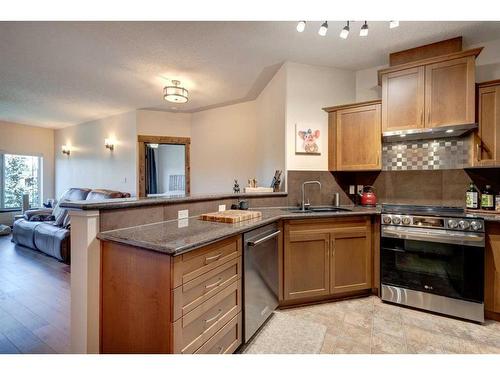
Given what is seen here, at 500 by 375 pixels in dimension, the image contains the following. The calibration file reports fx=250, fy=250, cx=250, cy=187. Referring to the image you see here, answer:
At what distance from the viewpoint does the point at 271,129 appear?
3.55 meters

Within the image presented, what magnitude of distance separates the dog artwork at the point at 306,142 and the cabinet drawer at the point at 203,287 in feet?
5.92

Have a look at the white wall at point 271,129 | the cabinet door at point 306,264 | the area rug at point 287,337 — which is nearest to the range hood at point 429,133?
the white wall at point 271,129

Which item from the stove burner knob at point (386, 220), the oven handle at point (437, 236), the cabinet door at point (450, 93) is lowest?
the oven handle at point (437, 236)

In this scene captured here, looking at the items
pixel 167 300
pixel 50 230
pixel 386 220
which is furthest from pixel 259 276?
pixel 50 230

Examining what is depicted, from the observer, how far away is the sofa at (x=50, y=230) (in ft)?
11.6

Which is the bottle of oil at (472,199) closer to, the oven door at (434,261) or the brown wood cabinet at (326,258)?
the oven door at (434,261)

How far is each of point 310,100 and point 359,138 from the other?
2.47 feet

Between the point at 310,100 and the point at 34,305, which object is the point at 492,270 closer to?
the point at 310,100

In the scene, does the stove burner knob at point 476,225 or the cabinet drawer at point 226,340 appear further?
the stove burner knob at point 476,225

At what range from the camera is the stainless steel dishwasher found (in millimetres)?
1738

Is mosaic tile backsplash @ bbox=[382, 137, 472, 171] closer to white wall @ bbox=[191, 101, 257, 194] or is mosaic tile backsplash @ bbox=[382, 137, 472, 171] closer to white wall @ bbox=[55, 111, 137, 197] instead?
white wall @ bbox=[191, 101, 257, 194]
